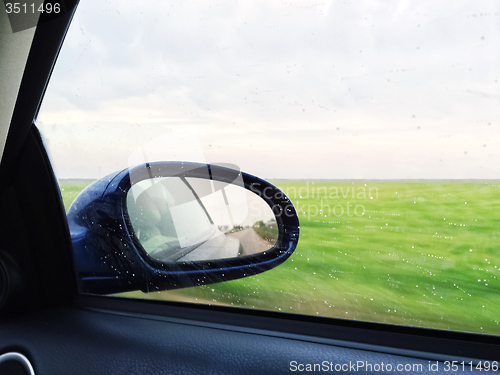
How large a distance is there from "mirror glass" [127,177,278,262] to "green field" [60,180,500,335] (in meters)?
0.22

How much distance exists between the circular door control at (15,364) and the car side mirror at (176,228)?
1.97 feet

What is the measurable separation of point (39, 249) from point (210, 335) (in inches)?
52.8

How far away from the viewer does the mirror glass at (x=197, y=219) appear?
7.30ft

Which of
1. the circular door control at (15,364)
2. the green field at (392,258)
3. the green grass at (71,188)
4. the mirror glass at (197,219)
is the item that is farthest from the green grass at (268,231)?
the circular door control at (15,364)

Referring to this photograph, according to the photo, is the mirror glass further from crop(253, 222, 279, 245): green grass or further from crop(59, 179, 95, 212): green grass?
crop(59, 179, 95, 212): green grass

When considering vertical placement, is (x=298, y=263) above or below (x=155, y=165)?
below

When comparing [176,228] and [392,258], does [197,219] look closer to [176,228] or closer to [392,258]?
[176,228]

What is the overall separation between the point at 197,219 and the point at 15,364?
128 centimetres

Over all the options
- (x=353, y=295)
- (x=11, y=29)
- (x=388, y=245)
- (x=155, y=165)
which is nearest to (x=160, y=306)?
(x=155, y=165)

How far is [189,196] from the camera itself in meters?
2.41

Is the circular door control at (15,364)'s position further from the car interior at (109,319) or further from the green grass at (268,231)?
the green grass at (268,231)

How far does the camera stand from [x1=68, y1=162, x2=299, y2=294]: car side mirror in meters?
2.20

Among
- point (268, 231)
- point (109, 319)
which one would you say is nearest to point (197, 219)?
point (268, 231)

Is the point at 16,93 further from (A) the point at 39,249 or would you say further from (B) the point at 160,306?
(B) the point at 160,306
